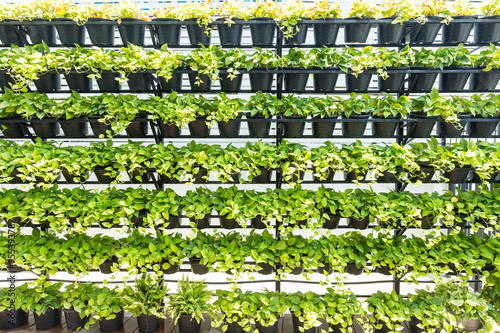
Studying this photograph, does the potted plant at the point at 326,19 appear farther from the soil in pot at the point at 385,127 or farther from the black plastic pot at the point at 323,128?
the soil in pot at the point at 385,127

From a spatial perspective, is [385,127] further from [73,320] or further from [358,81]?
[73,320]

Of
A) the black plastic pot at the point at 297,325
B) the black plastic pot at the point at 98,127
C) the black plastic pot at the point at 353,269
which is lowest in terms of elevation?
the black plastic pot at the point at 297,325

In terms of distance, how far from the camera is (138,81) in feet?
9.11

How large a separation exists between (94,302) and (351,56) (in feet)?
10.4

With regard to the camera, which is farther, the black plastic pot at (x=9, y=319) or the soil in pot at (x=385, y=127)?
the black plastic pot at (x=9, y=319)

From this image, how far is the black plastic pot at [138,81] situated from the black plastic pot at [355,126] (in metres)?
1.85

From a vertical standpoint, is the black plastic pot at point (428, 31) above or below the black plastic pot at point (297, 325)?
above

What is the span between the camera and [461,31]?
2.77 meters

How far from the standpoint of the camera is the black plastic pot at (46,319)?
2.81 m

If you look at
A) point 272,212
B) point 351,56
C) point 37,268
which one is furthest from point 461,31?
point 37,268

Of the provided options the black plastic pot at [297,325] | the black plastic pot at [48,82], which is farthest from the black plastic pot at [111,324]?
the black plastic pot at [48,82]

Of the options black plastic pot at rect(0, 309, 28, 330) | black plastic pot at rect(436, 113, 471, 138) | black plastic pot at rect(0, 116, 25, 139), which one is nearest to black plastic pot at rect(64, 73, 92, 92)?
black plastic pot at rect(0, 116, 25, 139)

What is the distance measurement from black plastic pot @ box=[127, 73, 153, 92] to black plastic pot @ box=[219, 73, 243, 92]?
662 millimetres

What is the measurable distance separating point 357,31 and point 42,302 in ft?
12.5
